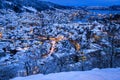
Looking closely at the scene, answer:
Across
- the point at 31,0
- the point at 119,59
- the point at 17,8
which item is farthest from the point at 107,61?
the point at 31,0

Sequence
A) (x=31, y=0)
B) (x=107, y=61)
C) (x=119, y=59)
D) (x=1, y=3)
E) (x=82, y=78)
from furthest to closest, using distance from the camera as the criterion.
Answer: (x=31, y=0), (x=1, y=3), (x=119, y=59), (x=107, y=61), (x=82, y=78)

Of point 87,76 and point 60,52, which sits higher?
point 87,76

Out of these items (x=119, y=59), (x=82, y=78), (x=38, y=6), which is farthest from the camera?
(x=38, y=6)

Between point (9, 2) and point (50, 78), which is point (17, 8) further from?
point (50, 78)

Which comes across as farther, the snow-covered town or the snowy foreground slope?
the snow-covered town

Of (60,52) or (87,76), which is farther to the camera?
(60,52)

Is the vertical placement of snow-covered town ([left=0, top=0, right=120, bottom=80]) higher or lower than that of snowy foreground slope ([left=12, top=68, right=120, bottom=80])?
lower

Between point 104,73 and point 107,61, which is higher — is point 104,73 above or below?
above

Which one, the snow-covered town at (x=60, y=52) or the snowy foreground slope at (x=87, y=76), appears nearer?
the snowy foreground slope at (x=87, y=76)

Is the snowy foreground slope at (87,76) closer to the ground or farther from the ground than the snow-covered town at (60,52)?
farther from the ground

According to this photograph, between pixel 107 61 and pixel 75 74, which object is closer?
pixel 75 74
